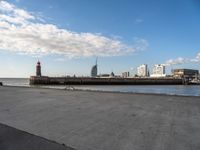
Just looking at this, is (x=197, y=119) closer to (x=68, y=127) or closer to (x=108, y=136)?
(x=108, y=136)

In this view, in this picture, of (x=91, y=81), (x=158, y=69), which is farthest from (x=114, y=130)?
(x=158, y=69)

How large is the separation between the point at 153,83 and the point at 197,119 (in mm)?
84492

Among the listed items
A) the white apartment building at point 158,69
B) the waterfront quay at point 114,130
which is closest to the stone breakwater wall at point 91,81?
the waterfront quay at point 114,130

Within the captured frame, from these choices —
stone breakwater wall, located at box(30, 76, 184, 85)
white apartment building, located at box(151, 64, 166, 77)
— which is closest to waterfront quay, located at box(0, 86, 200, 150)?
stone breakwater wall, located at box(30, 76, 184, 85)

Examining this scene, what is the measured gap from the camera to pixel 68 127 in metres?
4.64

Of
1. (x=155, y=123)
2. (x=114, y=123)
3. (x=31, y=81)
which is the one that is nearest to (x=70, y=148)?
(x=114, y=123)

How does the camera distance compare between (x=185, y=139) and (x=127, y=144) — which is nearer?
(x=127, y=144)

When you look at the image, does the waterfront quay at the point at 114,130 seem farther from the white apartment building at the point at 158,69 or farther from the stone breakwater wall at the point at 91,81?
the white apartment building at the point at 158,69

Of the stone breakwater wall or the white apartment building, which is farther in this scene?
the white apartment building

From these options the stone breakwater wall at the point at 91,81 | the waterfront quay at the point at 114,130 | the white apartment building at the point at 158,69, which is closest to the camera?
the waterfront quay at the point at 114,130

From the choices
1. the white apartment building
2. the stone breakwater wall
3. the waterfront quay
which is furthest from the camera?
the white apartment building

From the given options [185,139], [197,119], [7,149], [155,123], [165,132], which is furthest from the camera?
[197,119]

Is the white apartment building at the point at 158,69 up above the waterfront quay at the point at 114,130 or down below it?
above

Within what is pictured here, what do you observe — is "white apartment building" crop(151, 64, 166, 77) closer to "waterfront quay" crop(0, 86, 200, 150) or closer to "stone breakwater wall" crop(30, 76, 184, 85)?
"stone breakwater wall" crop(30, 76, 184, 85)
